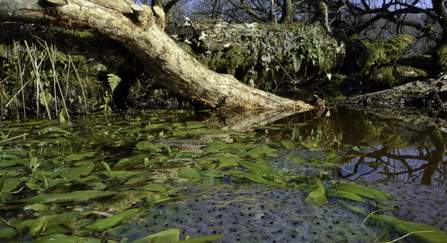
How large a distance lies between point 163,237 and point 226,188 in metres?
0.52

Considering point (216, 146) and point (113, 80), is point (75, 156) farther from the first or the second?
point (113, 80)

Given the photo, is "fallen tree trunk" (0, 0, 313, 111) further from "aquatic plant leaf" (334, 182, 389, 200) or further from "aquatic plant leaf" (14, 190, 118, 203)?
"aquatic plant leaf" (334, 182, 389, 200)

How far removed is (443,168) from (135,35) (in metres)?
3.34

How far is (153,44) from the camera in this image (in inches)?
140

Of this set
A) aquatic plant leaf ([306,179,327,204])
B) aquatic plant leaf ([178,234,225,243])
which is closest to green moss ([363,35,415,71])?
aquatic plant leaf ([306,179,327,204])

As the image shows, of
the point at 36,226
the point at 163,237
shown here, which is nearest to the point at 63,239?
the point at 36,226

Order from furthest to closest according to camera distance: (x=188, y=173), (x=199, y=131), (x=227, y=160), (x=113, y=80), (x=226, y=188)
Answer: (x=113, y=80) → (x=199, y=131) → (x=227, y=160) → (x=188, y=173) → (x=226, y=188)

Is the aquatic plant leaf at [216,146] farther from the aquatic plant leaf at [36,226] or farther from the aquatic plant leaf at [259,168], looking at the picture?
the aquatic plant leaf at [36,226]

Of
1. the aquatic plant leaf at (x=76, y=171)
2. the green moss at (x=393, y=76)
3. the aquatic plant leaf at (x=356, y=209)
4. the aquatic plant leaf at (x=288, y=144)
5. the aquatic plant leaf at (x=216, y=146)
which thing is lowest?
the aquatic plant leaf at (x=76, y=171)

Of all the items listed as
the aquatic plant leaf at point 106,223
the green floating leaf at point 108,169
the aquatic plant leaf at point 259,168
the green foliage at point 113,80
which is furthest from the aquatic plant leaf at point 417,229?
the green foliage at point 113,80

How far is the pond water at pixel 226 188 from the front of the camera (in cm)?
101

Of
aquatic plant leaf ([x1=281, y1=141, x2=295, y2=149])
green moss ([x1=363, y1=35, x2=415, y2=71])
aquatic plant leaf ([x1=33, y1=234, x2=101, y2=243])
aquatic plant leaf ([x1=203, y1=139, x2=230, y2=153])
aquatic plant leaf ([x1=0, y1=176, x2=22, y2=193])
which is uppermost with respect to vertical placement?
green moss ([x1=363, y1=35, x2=415, y2=71])

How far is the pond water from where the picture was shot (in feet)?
3.32

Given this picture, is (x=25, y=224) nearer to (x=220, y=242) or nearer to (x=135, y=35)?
(x=220, y=242)
